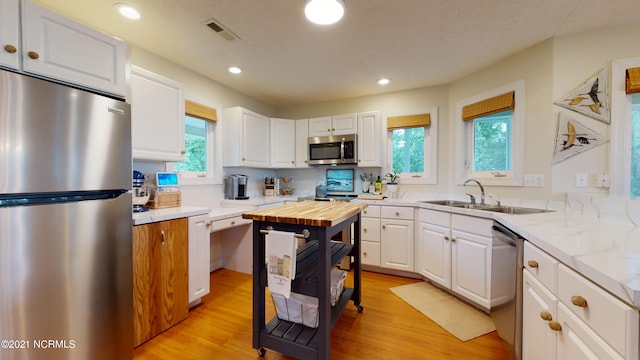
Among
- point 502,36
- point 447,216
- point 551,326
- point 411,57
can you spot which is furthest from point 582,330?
point 411,57

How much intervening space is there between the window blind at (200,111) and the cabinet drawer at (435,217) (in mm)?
2769

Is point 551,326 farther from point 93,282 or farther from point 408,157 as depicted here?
point 408,157

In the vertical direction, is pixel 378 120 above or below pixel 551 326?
above

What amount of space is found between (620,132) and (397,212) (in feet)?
6.15

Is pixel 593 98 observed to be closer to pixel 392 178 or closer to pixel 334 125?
pixel 392 178

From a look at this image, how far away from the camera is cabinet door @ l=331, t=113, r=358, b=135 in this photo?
3455 mm

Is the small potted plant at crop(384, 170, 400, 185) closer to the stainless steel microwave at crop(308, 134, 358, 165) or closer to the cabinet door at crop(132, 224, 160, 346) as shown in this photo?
the stainless steel microwave at crop(308, 134, 358, 165)

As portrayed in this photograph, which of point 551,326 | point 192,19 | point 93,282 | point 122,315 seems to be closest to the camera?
point 551,326

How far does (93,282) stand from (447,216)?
2.77 m

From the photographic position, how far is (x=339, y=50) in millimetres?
2318

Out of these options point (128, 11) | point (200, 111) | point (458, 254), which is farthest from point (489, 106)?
point (128, 11)

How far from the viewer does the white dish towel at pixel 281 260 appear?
4.65 feet

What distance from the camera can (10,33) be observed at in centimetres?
117

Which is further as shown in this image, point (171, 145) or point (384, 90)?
point (384, 90)
